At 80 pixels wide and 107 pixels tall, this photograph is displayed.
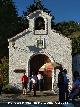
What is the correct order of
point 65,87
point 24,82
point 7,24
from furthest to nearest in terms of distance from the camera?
point 7,24 → point 24,82 → point 65,87

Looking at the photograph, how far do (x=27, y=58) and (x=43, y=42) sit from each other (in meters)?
1.78

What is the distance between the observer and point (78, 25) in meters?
69.5

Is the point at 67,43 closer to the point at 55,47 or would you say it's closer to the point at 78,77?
the point at 55,47

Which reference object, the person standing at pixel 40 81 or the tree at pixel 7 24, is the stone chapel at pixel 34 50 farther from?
the tree at pixel 7 24

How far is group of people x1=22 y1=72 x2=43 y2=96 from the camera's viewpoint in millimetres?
29328

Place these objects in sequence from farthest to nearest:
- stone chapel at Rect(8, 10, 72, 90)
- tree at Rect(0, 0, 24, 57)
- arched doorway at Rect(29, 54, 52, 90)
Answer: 1. tree at Rect(0, 0, 24, 57)
2. arched doorway at Rect(29, 54, 52, 90)
3. stone chapel at Rect(8, 10, 72, 90)

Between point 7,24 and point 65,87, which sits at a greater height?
point 7,24

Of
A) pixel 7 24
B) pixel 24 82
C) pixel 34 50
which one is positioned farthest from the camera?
pixel 7 24

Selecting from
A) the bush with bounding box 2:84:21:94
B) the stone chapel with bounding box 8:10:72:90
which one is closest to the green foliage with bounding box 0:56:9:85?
the stone chapel with bounding box 8:10:72:90

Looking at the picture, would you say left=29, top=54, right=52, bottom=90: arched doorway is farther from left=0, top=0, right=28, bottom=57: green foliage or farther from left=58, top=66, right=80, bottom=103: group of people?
left=58, top=66, right=80, bottom=103: group of people

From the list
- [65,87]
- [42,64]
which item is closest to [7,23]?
[42,64]

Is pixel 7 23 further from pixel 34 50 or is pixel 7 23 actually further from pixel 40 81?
pixel 40 81

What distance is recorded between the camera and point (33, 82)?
96.0ft

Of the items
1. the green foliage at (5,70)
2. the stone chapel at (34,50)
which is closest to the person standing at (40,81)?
the stone chapel at (34,50)
